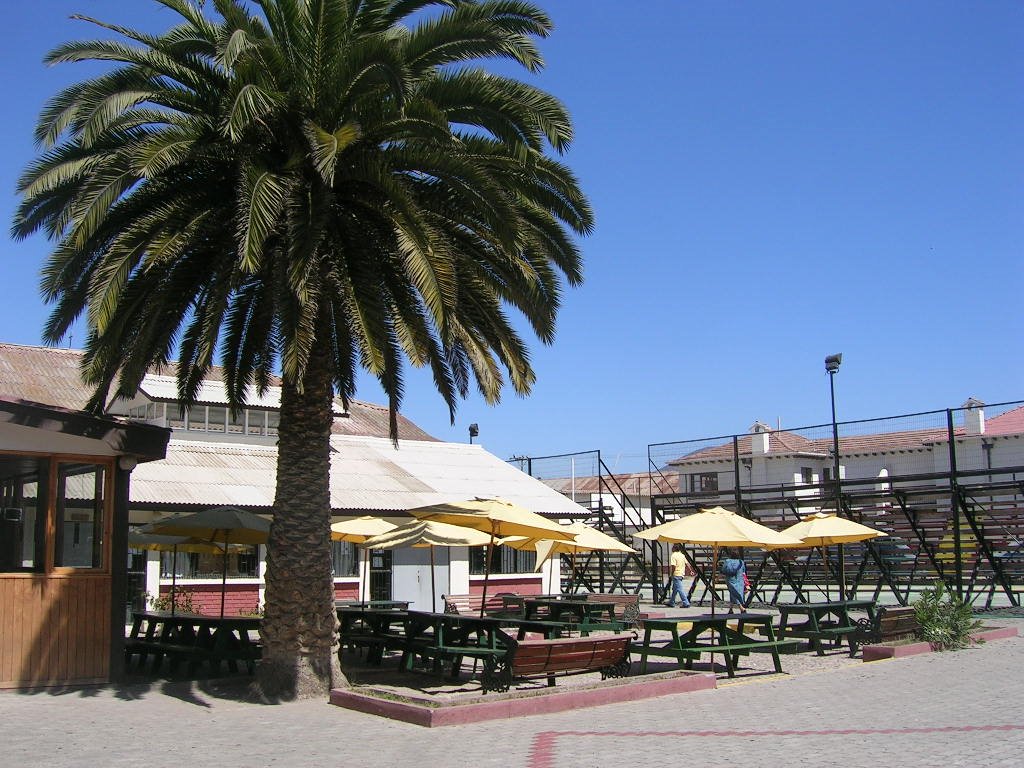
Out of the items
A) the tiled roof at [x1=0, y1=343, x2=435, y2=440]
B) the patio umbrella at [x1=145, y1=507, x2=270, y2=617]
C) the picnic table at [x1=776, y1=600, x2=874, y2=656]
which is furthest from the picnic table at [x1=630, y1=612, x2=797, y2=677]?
the tiled roof at [x1=0, y1=343, x2=435, y2=440]

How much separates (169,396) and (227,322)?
39.6 ft

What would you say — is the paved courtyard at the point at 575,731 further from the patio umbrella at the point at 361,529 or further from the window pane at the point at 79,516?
the patio umbrella at the point at 361,529

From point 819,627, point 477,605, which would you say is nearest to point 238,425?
point 477,605

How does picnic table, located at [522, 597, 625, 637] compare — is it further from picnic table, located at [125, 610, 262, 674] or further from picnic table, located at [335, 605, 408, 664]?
picnic table, located at [125, 610, 262, 674]

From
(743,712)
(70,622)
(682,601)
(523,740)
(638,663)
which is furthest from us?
(682,601)

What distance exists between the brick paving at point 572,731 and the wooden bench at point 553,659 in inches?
38.4

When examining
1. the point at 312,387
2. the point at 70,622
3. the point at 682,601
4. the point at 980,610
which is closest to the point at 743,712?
the point at 312,387

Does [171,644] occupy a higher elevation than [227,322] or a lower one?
lower

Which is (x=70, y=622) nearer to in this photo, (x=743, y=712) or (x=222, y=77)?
(x=222, y=77)

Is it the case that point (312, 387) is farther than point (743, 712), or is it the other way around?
point (312, 387)

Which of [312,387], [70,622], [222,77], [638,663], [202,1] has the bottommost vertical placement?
[638,663]

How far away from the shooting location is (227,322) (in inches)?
562

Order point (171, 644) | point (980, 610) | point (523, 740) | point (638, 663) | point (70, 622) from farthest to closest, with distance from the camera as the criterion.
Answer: point (980, 610) < point (638, 663) < point (171, 644) < point (70, 622) < point (523, 740)

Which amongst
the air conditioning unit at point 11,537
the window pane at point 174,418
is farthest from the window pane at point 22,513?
the window pane at point 174,418
